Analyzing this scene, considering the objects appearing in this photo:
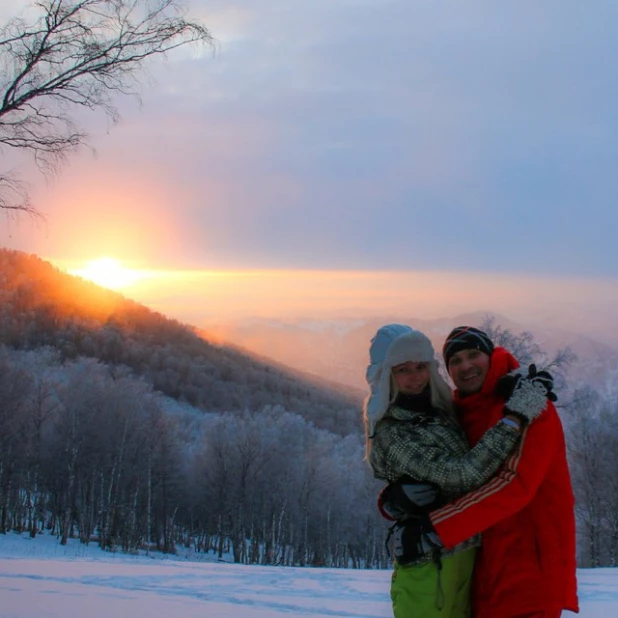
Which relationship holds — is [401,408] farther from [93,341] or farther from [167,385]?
[93,341]

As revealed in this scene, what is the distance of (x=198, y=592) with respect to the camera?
8.46 m

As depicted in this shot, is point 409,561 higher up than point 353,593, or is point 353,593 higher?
point 409,561

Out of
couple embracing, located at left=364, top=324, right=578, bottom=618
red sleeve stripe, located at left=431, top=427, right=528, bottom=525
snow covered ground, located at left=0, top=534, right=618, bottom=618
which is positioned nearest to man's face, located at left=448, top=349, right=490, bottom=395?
couple embracing, located at left=364, top=324, right=578, bottom=618

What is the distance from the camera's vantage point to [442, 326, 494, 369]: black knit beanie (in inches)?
102

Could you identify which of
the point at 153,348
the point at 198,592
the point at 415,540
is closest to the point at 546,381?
the point at 415,540

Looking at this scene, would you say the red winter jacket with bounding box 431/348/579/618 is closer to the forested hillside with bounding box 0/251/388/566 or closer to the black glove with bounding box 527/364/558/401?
the black glove with bounding box 527/364/558/401

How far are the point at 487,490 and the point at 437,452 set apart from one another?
0.23 m

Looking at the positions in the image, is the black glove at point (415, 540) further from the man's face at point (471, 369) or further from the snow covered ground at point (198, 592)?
the snow covered ground at point (198, 592)

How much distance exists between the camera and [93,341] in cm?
10538

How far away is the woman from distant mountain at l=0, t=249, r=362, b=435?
255 ft

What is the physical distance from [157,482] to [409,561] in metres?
43.8

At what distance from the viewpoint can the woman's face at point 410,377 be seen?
2.57 metres

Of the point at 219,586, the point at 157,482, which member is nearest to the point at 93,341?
the point at 157,482

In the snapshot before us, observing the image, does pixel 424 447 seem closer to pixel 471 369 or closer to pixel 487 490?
pixel 487 490
